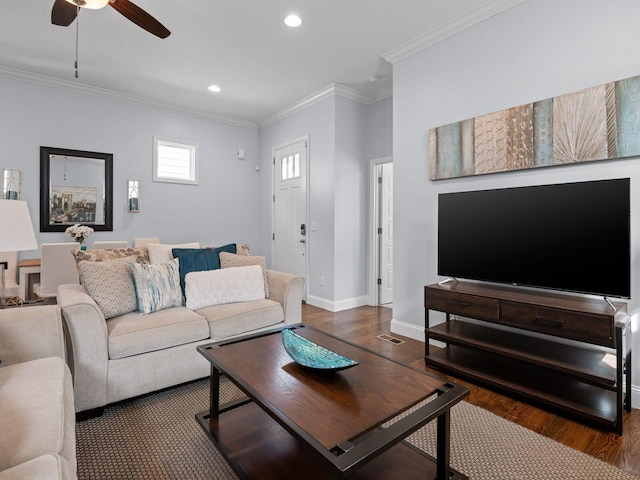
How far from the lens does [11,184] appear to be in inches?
154

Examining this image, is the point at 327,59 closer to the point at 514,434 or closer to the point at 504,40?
the point at 504,40

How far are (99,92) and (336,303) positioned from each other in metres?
4.05

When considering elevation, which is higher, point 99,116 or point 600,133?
point 99,116

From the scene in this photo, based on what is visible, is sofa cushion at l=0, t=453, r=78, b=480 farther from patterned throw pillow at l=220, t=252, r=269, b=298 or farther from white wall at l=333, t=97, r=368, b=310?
white wall at l=333, t=97, r=368, b=310

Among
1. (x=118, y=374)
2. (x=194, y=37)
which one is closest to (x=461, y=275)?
(x=118, y=374)

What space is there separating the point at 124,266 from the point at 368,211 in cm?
308

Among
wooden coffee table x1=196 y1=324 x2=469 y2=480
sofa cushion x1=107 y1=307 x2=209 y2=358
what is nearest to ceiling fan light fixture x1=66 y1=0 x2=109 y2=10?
sofa cushion x1=107 y1=307 x2=209 y2=358

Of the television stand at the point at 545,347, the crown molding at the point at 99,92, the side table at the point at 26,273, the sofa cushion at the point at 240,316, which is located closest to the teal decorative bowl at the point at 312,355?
the sofa cushion at the point at 240,316

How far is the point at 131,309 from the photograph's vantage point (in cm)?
235

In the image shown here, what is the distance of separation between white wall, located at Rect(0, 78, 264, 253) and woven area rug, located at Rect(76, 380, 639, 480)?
3.28m

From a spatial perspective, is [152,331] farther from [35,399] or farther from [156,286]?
[35,399]

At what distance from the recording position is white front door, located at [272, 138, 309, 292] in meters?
4.87

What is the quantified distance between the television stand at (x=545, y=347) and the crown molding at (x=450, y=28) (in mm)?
2111

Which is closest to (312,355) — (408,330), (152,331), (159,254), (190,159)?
(152,331)
